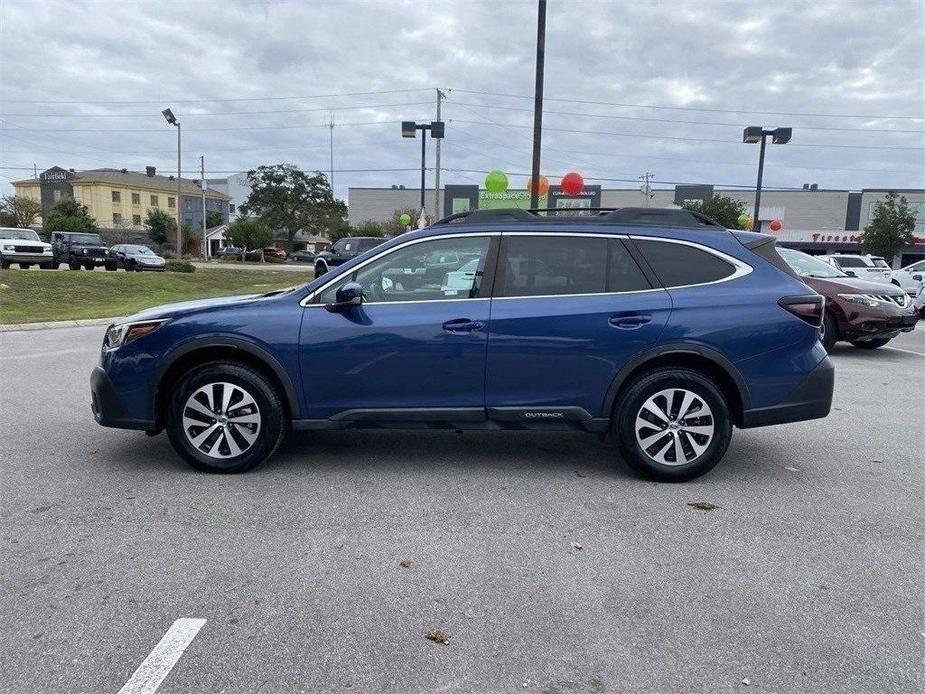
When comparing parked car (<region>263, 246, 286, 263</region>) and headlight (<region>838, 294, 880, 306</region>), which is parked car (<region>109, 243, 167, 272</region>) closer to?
headlight (<region>838, 294, 880, 306</region>)

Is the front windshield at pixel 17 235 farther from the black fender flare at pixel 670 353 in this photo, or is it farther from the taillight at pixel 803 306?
the taillight at pixel 803 306

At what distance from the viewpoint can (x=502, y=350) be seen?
463cm

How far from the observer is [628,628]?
2986 millimetres

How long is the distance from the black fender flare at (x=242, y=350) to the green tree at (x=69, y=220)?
63.2 m

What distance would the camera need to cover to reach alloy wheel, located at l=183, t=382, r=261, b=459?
4719 millimetres

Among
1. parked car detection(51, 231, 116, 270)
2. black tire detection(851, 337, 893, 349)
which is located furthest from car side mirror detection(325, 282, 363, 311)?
parked car detection(51, 231, 116, 270)

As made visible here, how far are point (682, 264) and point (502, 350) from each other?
140 centimetres

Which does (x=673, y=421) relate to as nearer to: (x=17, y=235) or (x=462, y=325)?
(x=462, y=325)

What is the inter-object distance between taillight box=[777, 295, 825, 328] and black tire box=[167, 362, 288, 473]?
3.49m

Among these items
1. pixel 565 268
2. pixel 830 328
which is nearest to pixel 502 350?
pixel 565 268

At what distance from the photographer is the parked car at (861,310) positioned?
34.1 feet

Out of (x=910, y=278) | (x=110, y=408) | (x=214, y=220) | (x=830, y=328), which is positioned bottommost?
(x=110, y=408)

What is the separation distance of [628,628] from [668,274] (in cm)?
258

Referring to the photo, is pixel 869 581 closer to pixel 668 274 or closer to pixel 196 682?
pixel 668 274
